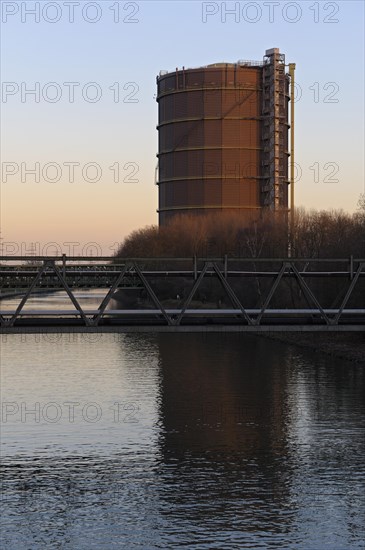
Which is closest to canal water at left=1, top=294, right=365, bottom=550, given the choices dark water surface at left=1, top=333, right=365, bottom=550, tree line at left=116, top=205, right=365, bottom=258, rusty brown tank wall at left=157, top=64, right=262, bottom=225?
dark water surface at left=1, top=333, right=365, bottom=550

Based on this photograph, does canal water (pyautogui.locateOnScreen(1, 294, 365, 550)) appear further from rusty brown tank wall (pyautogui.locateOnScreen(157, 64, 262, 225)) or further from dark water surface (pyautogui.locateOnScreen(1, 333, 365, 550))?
rusty brown tank wall (pyautogui.locateOnScreen(157, 64, 262, 225))

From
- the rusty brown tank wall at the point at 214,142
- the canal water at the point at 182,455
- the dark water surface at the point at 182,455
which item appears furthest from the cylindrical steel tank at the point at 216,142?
the dark water surface at the point at 182,455

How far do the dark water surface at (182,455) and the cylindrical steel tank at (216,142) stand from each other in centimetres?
4833

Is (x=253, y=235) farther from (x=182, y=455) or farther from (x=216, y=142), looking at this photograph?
(x=182, y=455)

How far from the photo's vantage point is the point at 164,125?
376 feet

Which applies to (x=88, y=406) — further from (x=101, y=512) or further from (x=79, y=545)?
(x=79, y=545)

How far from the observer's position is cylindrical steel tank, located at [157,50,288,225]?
108312 mm

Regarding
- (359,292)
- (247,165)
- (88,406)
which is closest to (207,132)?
(247,165)

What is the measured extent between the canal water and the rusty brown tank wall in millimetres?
48105

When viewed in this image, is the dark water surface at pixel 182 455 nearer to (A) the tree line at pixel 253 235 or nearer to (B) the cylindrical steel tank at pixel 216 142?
(A) the tree line at pixel 253 235

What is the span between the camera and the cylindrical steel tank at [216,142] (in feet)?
355

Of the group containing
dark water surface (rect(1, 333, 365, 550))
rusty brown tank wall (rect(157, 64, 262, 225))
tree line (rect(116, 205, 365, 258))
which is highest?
rusty brown tank wall (rect(157, 64, 262, 225))

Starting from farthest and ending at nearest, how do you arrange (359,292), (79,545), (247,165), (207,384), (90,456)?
(247,165) < (359,292) < (207,384) < (90,456) < (79,545)

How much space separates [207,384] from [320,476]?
19086mm
